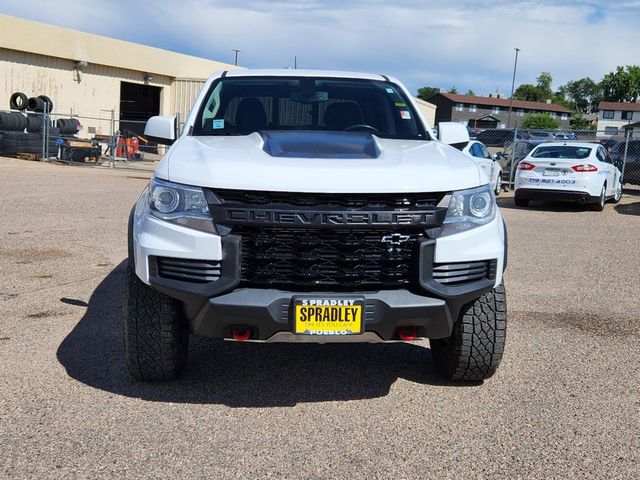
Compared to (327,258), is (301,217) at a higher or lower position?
higher

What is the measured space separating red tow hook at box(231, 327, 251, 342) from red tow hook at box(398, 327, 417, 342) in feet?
2.55

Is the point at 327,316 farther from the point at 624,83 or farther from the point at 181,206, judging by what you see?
the point at 624,83

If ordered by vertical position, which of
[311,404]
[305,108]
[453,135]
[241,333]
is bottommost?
[311,404]

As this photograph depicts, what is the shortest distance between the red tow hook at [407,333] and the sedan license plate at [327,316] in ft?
0.86

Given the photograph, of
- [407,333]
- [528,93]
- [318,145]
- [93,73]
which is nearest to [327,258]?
[407,333]

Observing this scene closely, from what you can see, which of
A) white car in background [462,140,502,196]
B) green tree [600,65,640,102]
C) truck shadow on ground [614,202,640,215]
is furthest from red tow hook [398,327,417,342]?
green tree [600,65,640,102]

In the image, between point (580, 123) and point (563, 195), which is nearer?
point (563, 195)

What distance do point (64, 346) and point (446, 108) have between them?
109 metres

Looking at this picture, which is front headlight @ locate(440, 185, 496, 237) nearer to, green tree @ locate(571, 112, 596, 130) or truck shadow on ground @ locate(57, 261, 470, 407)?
truck shadow on ground @ locate(57, 261, 470, 407)

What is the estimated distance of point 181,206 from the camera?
3617mm

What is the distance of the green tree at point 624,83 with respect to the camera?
128 m

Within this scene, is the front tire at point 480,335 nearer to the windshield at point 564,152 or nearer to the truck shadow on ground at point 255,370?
the truck shadow on ground at point 255,370

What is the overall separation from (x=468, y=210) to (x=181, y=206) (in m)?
1.47

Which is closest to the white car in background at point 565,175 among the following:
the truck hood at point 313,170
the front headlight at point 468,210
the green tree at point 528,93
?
the truck hood at point 313,170
